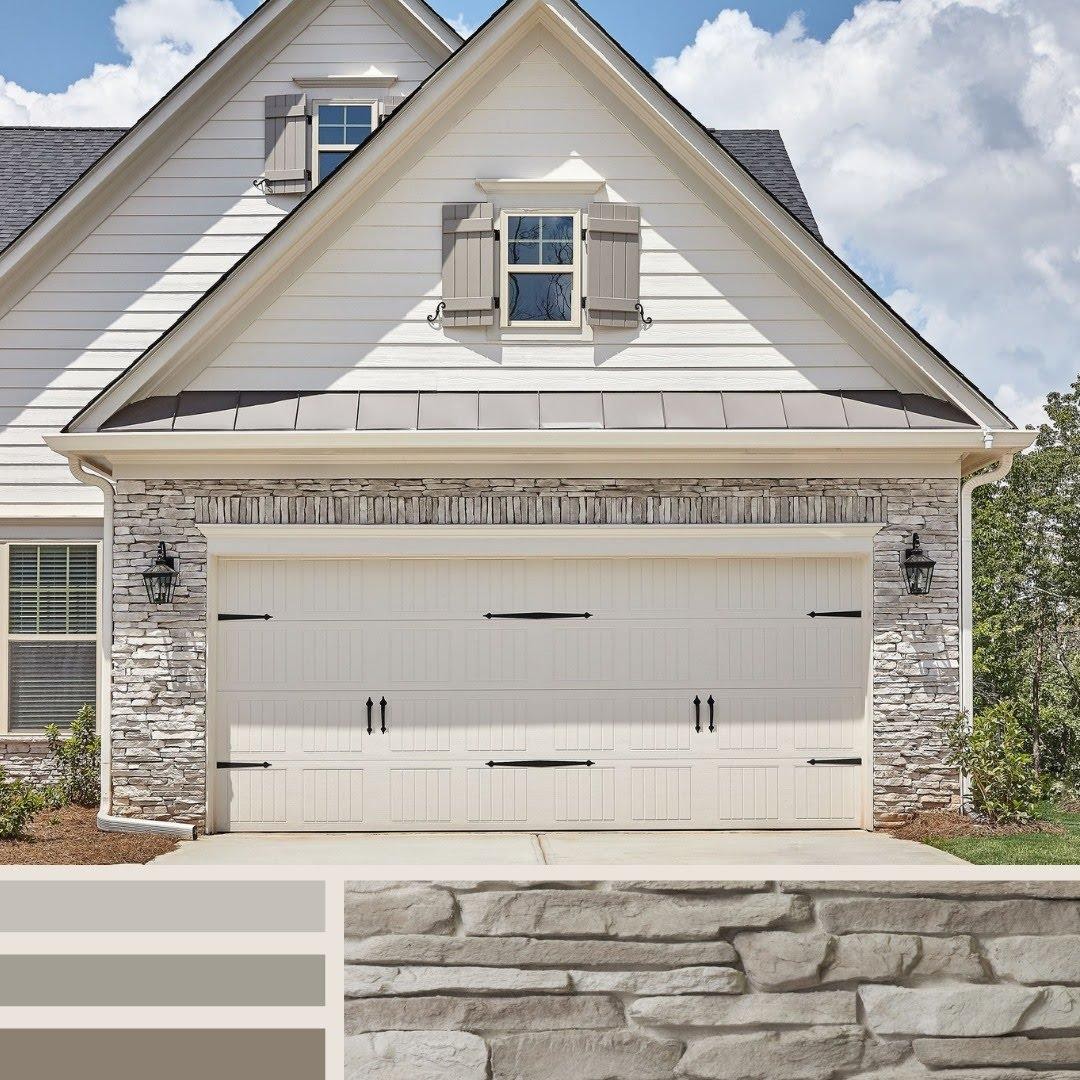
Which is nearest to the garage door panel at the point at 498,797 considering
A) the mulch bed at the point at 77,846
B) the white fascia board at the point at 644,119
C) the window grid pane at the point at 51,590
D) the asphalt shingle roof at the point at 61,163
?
the mulch bed at the point at 77,846

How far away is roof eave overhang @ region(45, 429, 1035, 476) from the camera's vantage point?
8.00 metres

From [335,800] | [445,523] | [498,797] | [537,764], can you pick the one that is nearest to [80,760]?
[335,800]

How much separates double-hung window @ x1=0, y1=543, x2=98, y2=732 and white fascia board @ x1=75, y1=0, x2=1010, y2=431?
2.50 m

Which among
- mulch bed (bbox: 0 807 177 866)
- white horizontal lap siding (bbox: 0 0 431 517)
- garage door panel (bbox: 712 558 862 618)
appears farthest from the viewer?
white horizontal lap siding (bbox: 0 0 431 517)

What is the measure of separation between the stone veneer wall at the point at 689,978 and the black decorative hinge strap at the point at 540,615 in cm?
508

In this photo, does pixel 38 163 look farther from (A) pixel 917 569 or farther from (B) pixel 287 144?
(A) pixel 917 569

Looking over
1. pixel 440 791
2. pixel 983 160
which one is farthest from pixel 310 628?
pixel 983 160

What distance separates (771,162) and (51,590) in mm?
8834

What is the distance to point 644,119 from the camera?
859 centimetres

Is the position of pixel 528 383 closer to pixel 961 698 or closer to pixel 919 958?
pixel 961 698

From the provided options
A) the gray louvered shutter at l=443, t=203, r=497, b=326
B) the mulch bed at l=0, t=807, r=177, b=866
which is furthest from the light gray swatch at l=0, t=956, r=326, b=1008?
the gray louvered shutter at l=443, t=203, r=497, b=326

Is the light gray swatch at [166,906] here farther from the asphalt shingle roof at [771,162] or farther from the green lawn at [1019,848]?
the asphalt shingle roof at [771,162]

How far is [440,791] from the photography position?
8.29 m

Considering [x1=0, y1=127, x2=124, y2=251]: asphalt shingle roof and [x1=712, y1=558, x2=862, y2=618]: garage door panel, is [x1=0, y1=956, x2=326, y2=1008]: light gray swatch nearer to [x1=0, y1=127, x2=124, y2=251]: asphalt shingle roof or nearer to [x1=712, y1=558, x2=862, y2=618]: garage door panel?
[x1=712, y1=558, x2=862, y2=618]: garage door panel
